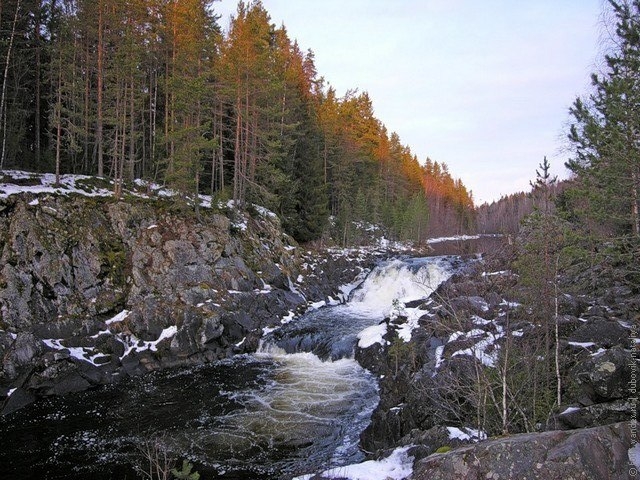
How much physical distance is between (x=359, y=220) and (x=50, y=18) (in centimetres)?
3471

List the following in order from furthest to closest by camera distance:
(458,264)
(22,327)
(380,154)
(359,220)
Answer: (380,154) → (359,220) → (458,264) → (22,327)

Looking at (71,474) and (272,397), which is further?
(272,397)

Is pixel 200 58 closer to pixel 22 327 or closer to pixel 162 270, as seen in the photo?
pixel 162 270

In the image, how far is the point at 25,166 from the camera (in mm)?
26891

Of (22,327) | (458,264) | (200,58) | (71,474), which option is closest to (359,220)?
(458,264)

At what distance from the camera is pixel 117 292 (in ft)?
62.7

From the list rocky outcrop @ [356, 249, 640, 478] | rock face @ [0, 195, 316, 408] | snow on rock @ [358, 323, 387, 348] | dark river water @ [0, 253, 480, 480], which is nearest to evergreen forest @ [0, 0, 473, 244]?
→ rock face @ [0, 195, 316, 408]

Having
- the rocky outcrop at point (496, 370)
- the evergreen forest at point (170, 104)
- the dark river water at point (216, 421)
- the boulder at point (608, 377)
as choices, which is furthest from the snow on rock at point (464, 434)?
the evergreen forest at point (170, 104)

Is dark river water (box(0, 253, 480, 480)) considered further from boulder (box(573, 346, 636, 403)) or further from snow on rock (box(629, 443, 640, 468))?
snow on rock (box(629, 443, 640, 468))

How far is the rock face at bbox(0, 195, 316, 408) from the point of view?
15.7 m

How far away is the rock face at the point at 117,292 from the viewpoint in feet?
51.5

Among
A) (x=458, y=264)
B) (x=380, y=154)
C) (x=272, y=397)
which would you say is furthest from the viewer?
(x=380, y=154)

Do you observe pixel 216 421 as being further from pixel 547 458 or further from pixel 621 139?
pixel 621 139

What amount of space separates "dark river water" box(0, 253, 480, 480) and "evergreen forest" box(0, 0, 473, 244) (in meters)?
12.1
